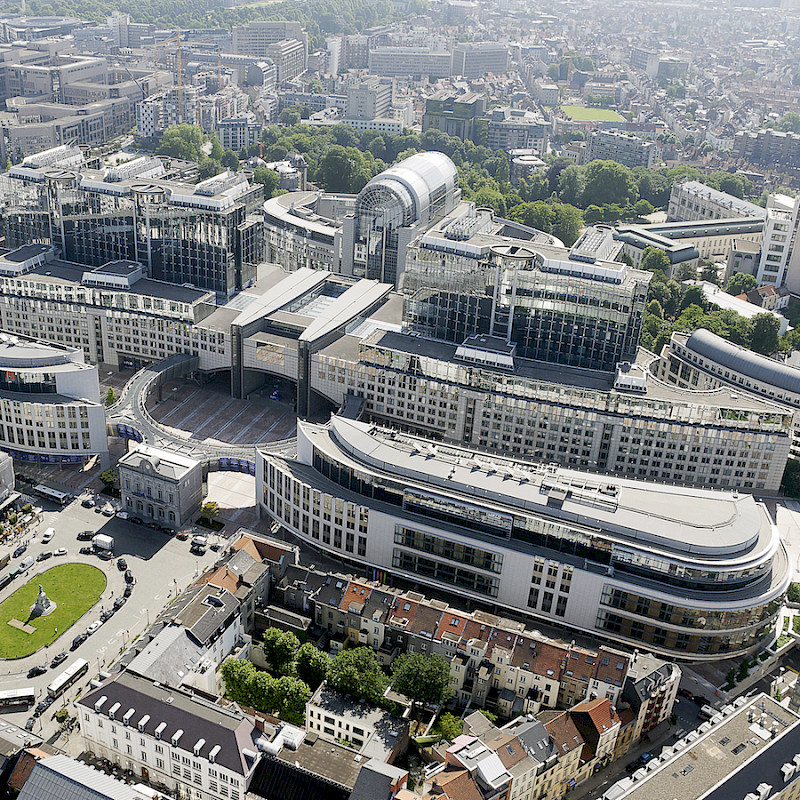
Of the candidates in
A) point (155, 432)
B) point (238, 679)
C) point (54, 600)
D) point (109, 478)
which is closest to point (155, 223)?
point (155, 432)

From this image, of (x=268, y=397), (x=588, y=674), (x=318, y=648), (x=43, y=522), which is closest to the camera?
(x=588, y=674)

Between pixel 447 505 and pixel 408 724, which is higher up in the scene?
pixel 447 505

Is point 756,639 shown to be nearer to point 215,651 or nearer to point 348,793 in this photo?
point 348,793

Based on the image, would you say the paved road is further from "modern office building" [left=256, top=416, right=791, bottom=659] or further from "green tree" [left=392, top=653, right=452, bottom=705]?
"green tree" [left=392, top=653, right=452, bottom=705]

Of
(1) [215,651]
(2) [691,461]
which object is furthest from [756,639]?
(1) [215,651]

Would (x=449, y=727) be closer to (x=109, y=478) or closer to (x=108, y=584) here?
(x=108, y=584)

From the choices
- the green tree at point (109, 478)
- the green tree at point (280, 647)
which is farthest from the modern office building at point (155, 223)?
the green tree at point (280, 647)
